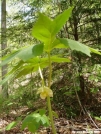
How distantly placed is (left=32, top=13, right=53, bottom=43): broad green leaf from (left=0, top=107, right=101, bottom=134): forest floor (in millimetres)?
1661

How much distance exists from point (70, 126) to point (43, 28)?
8.75ft

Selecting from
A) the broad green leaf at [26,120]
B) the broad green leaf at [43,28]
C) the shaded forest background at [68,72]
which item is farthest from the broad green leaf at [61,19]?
the shaded forest background at [68,72]

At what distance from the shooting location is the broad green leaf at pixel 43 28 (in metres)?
0.69

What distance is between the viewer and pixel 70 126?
3123 millimetres

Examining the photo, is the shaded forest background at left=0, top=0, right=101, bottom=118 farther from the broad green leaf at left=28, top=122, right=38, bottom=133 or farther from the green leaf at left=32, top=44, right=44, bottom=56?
the green leaf at left=32, top=44, right=44, bottom=56

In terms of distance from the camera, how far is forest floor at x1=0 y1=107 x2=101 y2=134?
8.82ft

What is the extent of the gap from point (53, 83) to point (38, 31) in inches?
145

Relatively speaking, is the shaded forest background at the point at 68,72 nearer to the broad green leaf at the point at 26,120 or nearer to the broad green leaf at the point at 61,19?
the broad green leaf at the point at 26,120

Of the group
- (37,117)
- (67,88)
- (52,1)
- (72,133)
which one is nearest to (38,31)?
(37,117)

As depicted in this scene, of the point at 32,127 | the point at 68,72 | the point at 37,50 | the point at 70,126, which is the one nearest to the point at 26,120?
the point at 32,127

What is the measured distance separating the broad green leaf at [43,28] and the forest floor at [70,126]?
1.66m

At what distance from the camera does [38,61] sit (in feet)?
2.98

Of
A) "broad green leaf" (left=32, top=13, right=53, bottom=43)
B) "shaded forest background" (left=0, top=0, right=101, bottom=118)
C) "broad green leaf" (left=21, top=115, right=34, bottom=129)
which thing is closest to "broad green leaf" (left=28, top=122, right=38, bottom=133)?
"broad green leaf" (left=21, top=115, right=34, bottom=129)

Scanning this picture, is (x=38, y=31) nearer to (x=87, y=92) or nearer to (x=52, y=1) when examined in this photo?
(x=87, y=92)
